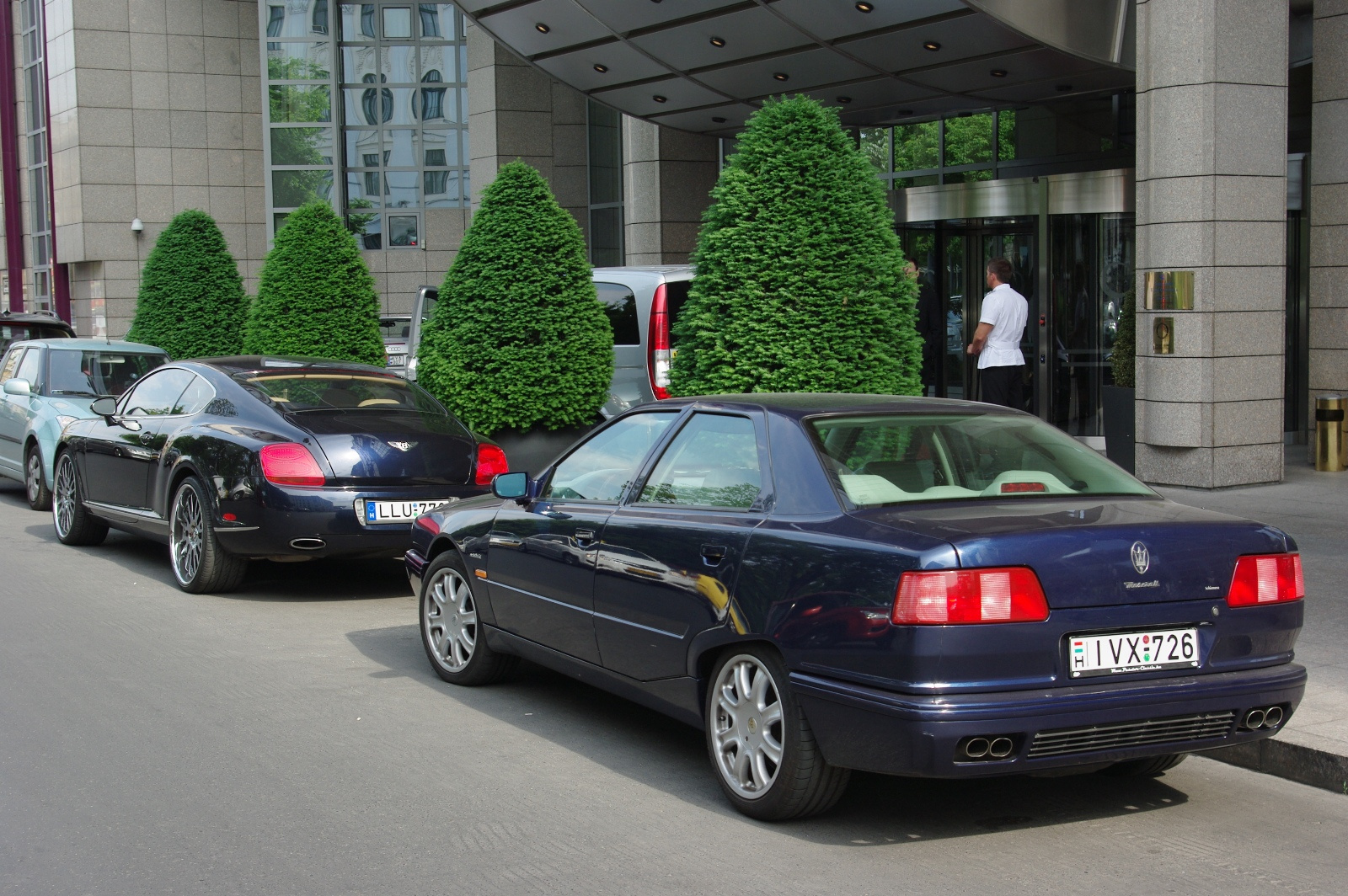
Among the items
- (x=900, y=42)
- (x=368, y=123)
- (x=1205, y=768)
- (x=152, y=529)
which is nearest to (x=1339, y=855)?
(x=1205, y=768)

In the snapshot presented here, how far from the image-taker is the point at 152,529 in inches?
387

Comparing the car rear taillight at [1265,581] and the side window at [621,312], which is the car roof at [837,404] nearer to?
the car rear taillight at [1265,581]

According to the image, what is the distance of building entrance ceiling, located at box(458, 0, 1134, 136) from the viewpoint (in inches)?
625

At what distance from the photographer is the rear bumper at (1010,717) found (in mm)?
4102

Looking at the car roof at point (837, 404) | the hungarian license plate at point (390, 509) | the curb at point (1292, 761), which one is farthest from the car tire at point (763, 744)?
the hungarian license plate at point (390, 509)

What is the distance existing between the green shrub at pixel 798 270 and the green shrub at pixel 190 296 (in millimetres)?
12999

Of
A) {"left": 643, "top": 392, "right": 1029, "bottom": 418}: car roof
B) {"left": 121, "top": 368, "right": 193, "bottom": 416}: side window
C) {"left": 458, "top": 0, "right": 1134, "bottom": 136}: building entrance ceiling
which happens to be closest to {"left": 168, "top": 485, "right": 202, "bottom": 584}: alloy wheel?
{"left": 121, "top": 368, "right": 193, "bottom": 416}: side window

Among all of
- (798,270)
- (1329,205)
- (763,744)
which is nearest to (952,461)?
(763,744)

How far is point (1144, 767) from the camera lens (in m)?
5.19

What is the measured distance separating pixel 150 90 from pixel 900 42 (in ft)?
79.1

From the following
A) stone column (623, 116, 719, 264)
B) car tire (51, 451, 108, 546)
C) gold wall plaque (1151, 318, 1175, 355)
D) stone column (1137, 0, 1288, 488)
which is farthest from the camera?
stone column (623, 116, 719, 264)

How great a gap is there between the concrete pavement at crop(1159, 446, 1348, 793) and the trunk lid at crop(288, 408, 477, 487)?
4.50 metres

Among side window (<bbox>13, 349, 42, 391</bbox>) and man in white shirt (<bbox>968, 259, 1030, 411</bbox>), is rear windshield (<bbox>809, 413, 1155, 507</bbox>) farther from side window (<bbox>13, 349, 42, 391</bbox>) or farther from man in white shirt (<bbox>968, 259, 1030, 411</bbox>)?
side window (<bbox>13, 349, 42, 391</bbox>)

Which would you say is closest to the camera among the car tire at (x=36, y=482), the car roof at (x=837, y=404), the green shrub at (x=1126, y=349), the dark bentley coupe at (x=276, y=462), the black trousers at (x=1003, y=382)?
the car roof at (x=837, y=404)
